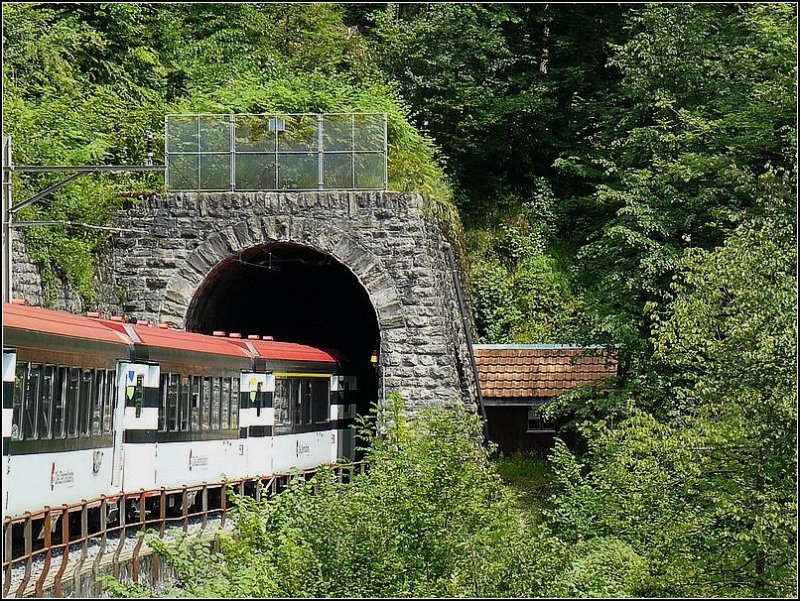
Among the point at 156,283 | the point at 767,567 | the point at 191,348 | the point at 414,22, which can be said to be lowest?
the point at 767,567

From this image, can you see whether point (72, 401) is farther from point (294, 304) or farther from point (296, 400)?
point (294, 304)

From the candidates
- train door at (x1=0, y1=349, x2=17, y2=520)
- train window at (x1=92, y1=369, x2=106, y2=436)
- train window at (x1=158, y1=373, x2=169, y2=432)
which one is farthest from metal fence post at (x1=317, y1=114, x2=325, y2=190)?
train door at (x1=0, y1=349, x2=17, y2=520)

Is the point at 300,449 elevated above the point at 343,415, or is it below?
below

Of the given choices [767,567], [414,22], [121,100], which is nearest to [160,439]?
[767,567]

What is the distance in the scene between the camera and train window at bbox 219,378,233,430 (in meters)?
20.6

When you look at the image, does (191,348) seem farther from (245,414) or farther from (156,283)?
(156,283)

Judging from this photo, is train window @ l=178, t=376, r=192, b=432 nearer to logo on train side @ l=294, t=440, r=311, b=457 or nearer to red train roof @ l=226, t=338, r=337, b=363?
red train roof @ l=226, t=338, r=337, b=363

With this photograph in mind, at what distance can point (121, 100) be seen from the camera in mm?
33781

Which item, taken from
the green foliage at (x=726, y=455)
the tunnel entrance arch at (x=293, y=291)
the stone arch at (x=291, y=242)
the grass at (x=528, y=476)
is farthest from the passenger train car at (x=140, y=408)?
the green foliage at (x=726, y=455)

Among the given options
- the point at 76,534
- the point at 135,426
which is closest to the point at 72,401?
the point at 135,426

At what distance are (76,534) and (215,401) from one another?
3.89 metres

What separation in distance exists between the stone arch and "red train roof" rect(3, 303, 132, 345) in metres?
8.46

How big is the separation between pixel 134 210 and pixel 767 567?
15351mm

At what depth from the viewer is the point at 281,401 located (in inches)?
904
